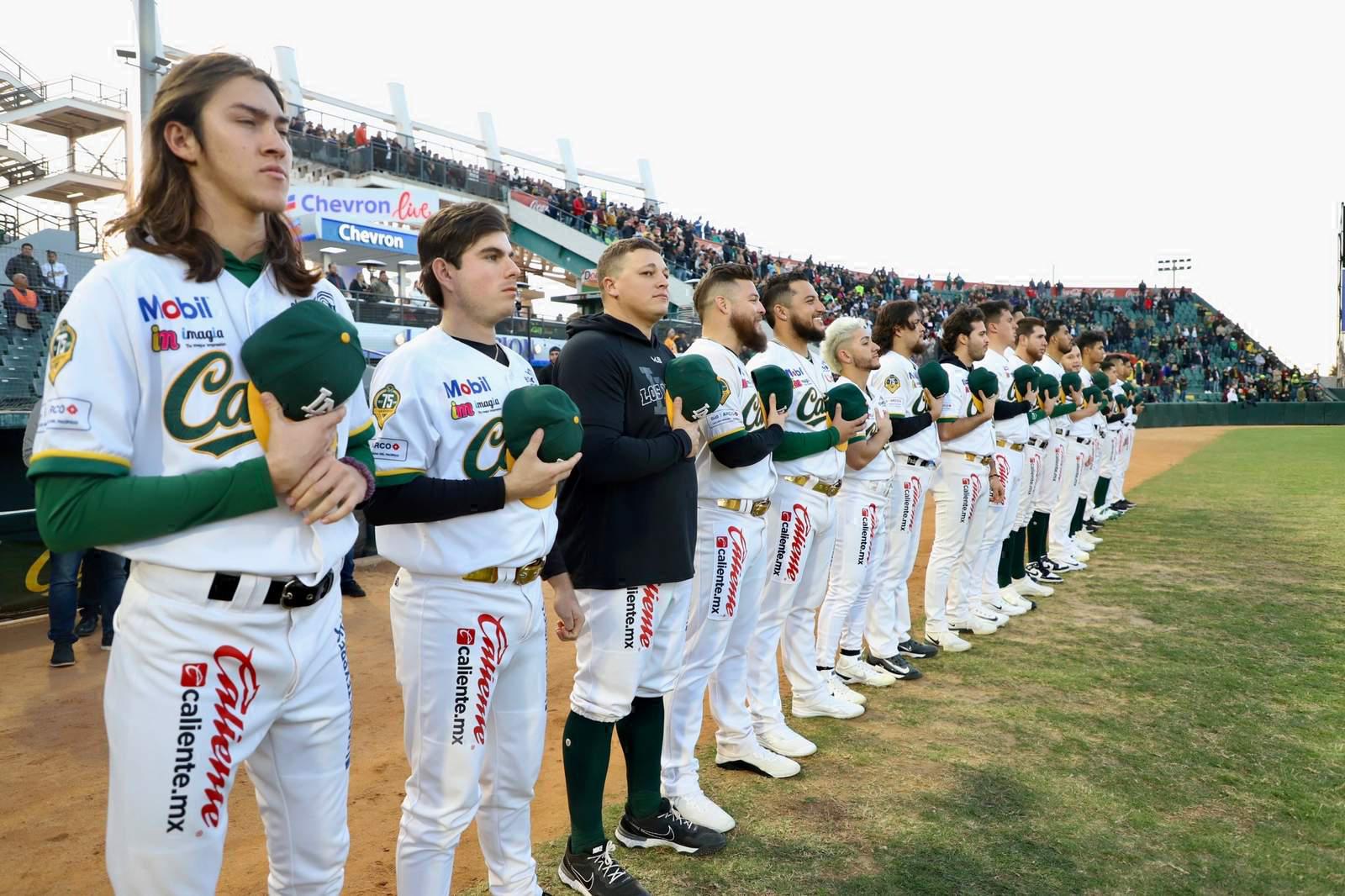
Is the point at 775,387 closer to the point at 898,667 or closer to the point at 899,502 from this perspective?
the point at 899,502

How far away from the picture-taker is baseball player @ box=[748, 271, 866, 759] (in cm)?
473

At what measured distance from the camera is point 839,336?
5.84 meters

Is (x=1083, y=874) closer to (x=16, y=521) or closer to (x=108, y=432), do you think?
(x=108, y=432)

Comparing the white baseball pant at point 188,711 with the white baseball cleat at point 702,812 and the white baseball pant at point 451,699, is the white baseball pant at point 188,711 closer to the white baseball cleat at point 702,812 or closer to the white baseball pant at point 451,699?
the white baseball pant at point 451,699

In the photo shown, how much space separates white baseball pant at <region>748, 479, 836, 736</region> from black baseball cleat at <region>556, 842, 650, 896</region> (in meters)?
1.52

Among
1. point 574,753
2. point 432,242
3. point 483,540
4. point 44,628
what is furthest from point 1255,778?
point 44,628

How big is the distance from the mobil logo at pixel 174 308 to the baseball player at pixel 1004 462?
675cm

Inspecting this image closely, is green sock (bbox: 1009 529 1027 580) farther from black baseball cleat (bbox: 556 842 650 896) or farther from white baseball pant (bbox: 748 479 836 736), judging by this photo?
black baseball cleat (bbox: 556 842 650 896)

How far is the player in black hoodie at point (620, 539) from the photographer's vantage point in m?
3.32

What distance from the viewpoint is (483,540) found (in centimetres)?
261

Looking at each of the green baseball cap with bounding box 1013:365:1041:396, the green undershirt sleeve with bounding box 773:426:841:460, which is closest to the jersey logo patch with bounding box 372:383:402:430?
the green undershirt sleeve with bounding box 773:426:841:460

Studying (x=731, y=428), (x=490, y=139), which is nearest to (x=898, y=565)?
(x=731, y=428)

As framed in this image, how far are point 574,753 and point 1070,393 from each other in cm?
831

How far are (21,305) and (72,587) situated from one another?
4.90 metres
